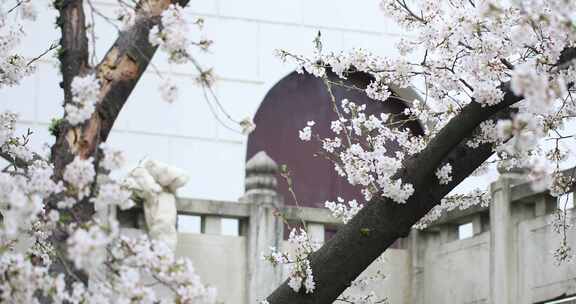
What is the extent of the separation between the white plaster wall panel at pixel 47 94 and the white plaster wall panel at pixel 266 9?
87.7 inches

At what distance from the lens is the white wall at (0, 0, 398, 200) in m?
16.6

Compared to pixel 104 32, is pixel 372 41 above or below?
above

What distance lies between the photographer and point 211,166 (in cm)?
1695

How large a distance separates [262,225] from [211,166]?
265 cm

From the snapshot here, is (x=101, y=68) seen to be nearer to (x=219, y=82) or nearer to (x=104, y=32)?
(x=104, y=32)

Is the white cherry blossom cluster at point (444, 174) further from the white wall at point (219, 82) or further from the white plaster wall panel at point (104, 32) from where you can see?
the white plaster wall panel at point (104, 32)

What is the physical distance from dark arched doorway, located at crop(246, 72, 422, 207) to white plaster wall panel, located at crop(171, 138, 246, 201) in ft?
1.39

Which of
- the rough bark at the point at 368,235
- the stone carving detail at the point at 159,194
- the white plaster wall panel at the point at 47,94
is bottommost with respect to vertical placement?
the rough bark at the point at 368,235

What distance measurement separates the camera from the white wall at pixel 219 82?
16594mm

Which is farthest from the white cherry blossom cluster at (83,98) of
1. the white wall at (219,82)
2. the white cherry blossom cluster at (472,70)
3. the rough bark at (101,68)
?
the white wall at (219,82)

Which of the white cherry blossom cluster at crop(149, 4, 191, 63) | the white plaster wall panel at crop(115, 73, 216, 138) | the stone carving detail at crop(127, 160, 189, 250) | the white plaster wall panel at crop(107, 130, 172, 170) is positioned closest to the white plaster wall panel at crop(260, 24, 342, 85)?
the white plaster wall panel at crop(115, 73, 216, 138)

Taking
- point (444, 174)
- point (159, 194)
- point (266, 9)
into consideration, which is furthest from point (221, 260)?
point (444, 174)

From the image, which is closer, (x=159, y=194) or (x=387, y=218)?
(x=387, y=218)

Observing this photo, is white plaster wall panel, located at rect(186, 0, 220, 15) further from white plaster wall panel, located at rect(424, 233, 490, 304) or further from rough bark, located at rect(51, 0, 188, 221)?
rough bark, located at rect(51, 0, 188, 221)
